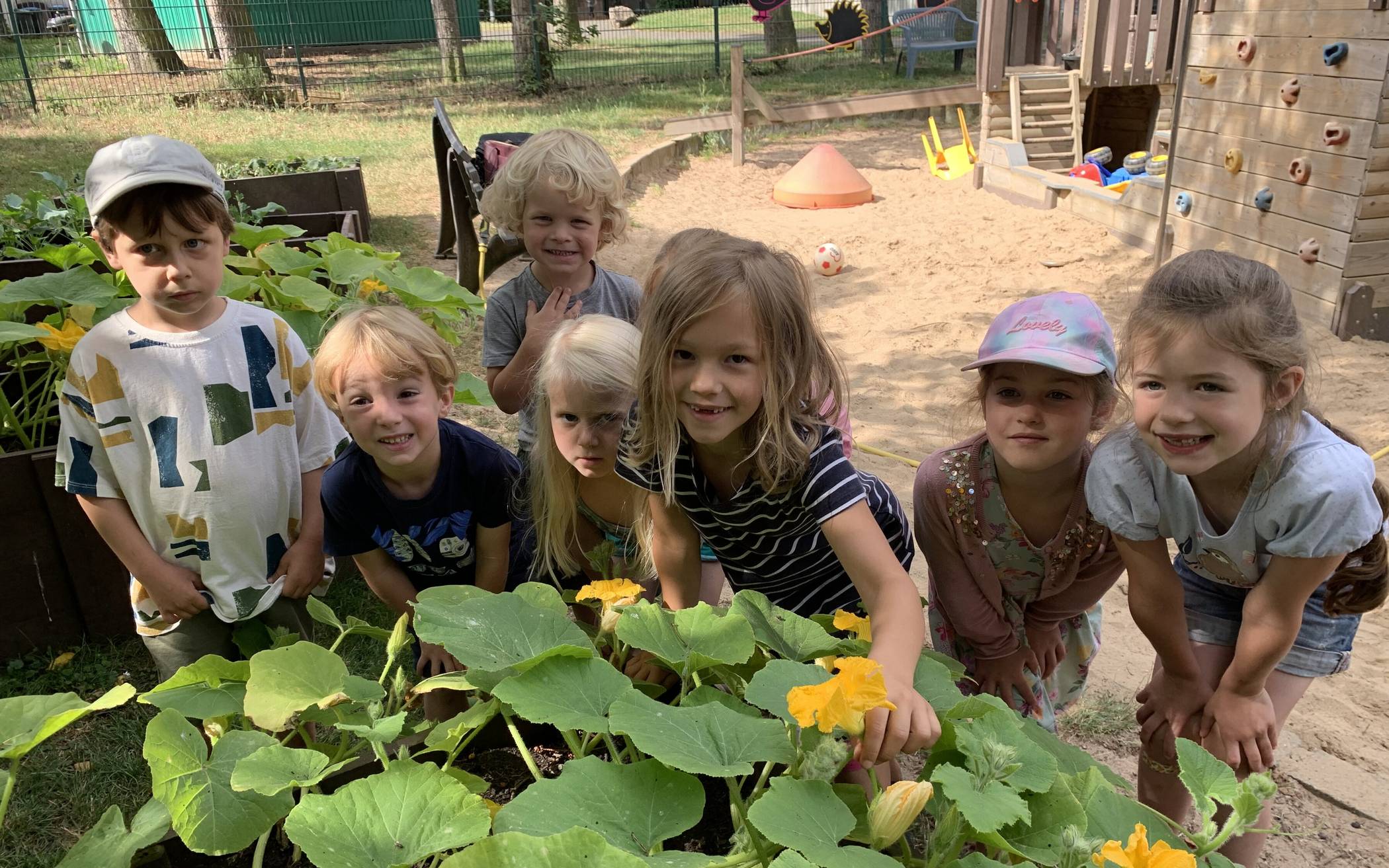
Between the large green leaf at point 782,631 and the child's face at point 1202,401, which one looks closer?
the large green leaf at point 782,631

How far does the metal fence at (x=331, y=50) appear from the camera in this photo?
1281 cm

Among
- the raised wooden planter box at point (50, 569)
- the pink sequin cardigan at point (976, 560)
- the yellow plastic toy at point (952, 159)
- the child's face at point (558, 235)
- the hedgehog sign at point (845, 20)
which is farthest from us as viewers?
the hedgehog sign at point (845, 20)

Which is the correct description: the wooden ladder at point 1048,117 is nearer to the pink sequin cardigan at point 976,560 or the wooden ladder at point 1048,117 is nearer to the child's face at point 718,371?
the pink sequin cardigan at point 976,560

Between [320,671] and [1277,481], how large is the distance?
1.53 m

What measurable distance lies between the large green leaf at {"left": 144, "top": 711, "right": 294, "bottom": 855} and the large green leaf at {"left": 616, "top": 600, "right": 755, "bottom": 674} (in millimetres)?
473

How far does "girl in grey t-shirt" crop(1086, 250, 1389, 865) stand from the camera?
1584mm

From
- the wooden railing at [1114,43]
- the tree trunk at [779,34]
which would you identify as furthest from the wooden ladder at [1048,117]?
the tree trunk at [779,34]

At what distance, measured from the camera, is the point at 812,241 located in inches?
303

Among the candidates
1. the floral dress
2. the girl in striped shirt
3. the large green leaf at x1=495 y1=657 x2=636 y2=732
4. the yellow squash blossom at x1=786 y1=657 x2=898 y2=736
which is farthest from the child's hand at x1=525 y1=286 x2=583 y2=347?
the yellow squash blossom at x1=786 y1=657 x2=898 y2=736

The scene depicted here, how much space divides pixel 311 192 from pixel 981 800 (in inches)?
225

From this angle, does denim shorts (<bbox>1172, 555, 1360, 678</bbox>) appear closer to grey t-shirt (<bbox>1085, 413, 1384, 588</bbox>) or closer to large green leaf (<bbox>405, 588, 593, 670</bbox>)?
grey t-shirt (<bbox>1085, 413, 1384, 588</bbox>)

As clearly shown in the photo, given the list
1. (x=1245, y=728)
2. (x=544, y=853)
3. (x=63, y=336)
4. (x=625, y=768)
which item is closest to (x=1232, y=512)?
(x=1245, y=728)

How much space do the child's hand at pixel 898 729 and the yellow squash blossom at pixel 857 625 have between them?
25cm

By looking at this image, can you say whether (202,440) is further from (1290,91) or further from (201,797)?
(1290,91)
